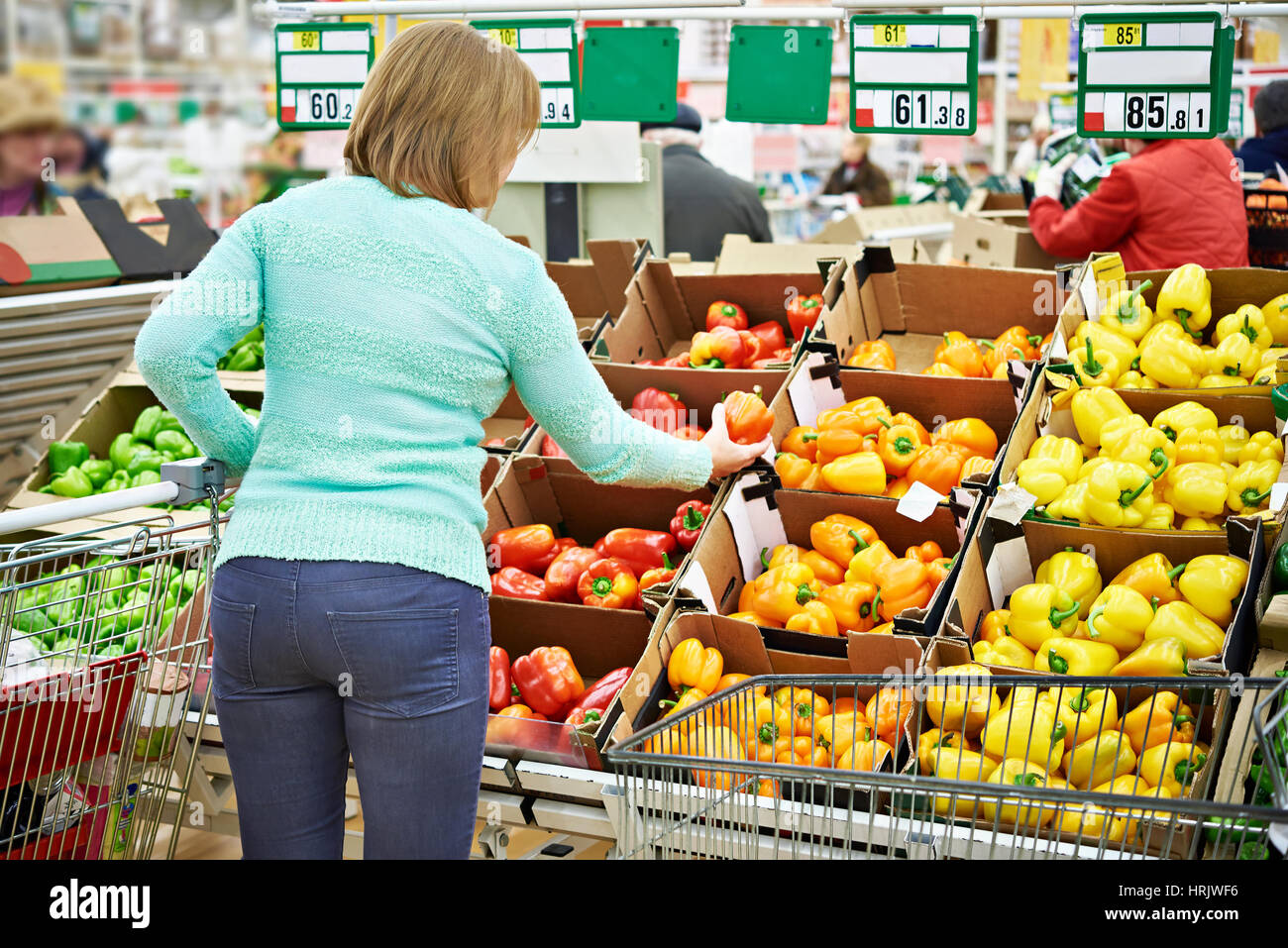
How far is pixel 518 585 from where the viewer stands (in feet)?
9.69

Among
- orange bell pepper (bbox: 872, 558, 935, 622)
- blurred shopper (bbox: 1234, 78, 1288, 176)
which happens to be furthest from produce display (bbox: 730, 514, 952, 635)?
blurred shopper (bbox: 1234, 78, 1288, 176)

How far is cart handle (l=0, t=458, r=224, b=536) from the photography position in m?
1.82

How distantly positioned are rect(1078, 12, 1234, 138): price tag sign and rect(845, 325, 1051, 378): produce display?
0.55 metres

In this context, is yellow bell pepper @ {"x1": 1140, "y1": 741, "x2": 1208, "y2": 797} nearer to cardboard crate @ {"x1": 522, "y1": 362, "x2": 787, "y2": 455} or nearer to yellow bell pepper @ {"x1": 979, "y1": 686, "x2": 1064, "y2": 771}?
yellow bell pepper @ {"x1": 979, "y1": 686, "x2": 1064, "y2": 771}

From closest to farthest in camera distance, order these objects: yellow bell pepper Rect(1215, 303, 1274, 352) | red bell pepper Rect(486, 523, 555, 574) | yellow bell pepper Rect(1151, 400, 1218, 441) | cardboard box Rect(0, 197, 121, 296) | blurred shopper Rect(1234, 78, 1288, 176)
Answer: yellow bell pepper Rect(1151, 400, 1218, 441) → red bell pepper Rect(486, 523, 555, 574) → yellow bell pepper Rect(1215, 303, 1274, 352) → cardboard box Rect(0, 197, 121, 296) → blurred shopper Rect(1234, 78, 1288, 176)

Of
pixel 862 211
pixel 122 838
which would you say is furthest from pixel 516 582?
pixel 862 211

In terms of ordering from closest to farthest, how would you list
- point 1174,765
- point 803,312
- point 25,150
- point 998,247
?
point 1174,765 < point 803,312 < point 998,247 < point 25,150

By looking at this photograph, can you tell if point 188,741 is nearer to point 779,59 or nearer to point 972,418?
point 972,418

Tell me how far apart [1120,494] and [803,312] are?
1198mm

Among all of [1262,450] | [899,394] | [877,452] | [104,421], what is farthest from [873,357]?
[104,421]

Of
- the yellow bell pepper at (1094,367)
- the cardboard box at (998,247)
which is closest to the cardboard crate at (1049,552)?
the yellow bell pepper at (1094,367)

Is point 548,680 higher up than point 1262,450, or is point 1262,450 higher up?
point 1262,450

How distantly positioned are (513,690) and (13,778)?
1.07 meters

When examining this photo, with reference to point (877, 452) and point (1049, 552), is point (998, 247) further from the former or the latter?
point (1049, 552)
